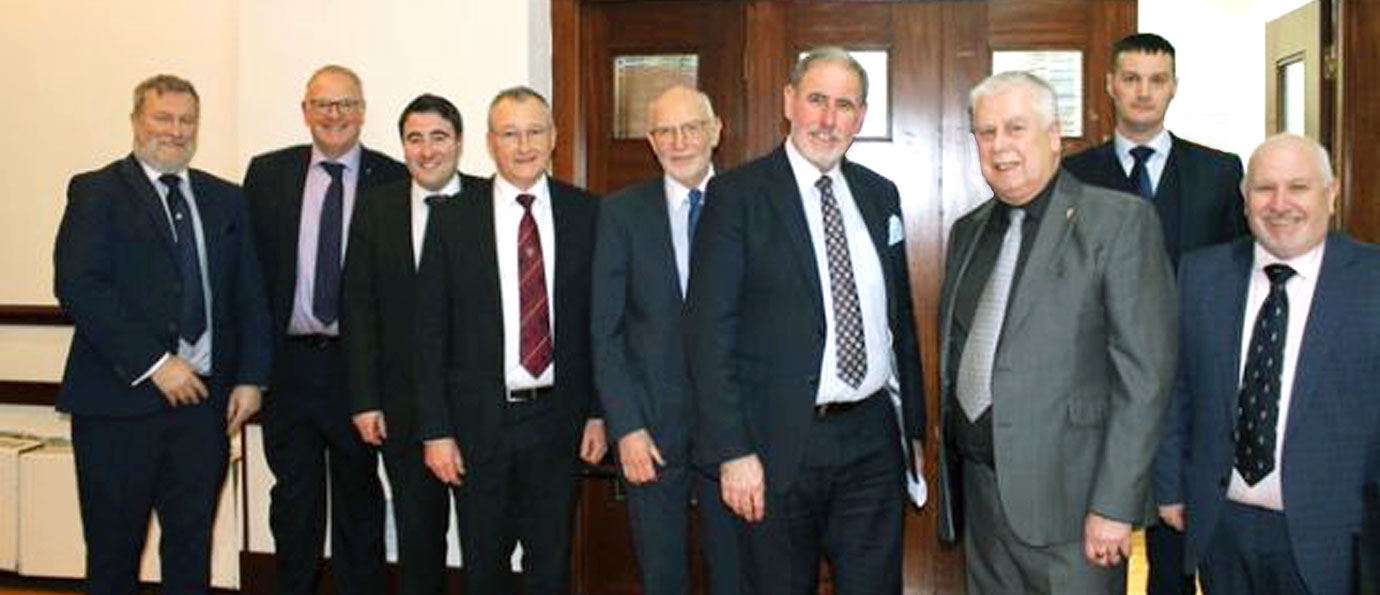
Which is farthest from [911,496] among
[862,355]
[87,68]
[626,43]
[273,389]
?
[87,68]

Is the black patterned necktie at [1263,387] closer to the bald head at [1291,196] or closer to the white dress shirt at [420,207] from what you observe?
the bald head at [1291,196]

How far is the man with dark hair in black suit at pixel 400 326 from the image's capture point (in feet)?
11.1

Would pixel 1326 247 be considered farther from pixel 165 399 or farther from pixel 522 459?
pixel 165 399

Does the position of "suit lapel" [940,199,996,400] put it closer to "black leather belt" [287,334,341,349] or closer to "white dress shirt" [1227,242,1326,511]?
"white dress shirt" [1227,242,1326,511]

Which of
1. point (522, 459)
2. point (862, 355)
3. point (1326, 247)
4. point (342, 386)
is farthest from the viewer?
point (342, 386)

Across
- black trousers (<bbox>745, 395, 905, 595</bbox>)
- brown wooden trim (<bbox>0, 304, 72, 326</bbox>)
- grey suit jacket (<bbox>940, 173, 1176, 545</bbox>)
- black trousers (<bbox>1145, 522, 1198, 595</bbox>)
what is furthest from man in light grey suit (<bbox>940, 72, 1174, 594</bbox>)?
brown wooden trim (<bbox>0, 304, 72, 326</bbox>)

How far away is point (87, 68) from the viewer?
4.86 m

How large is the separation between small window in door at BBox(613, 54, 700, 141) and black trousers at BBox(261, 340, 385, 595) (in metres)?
1.47

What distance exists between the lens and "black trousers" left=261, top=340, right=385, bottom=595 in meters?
3.65

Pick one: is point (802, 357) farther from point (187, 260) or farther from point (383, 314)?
point (187, 260)

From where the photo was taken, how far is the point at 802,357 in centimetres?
273

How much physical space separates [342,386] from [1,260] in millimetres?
2266

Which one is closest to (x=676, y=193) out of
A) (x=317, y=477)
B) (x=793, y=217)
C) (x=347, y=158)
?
(x=793, y=217)

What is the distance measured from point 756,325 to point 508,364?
2.42ft
